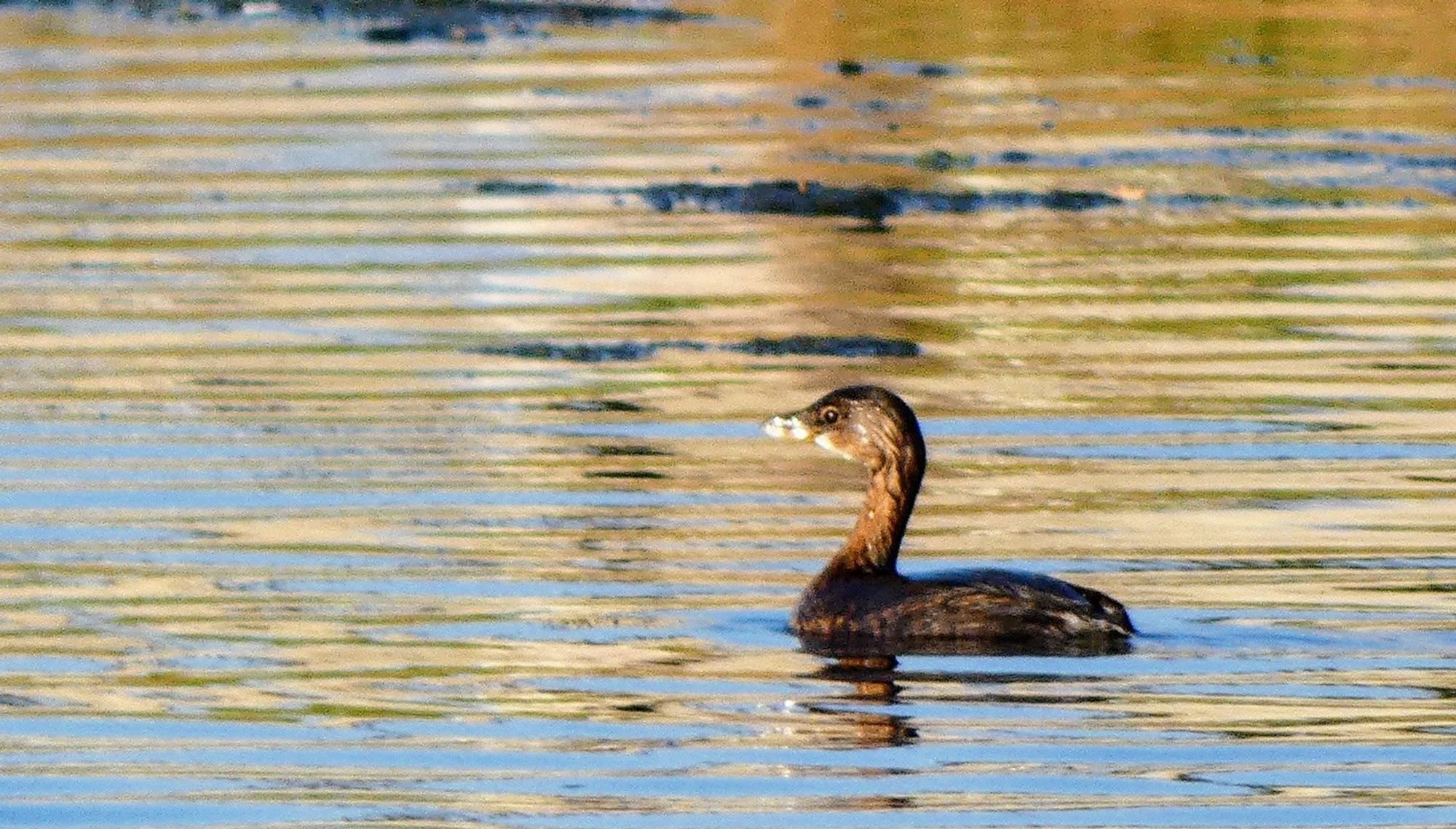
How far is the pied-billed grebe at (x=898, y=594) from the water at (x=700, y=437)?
15 cm

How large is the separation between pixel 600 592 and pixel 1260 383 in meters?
4.68

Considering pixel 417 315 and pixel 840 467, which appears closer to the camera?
pixel 840 467

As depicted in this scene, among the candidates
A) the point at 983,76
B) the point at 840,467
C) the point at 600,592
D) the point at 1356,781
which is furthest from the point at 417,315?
the point at 983,76

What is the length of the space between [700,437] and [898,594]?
124 inches

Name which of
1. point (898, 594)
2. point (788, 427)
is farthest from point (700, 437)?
point (898, 594)

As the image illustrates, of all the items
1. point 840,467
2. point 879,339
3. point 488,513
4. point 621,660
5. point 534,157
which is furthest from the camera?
point 534,157

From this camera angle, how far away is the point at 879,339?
1695 centimetres

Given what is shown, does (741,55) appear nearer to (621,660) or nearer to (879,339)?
(879,339)

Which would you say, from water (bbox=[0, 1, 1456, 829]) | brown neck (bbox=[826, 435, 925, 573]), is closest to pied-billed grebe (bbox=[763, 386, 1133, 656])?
brown neck (bbox=[826, 435, 925, 573])

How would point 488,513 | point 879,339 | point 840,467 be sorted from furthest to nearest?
point 879,339
point 840,467
point 488,513

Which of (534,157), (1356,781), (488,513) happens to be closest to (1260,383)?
(488,513)

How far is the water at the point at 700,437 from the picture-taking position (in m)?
9.23

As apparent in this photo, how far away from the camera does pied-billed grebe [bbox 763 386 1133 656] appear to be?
10.5 metres

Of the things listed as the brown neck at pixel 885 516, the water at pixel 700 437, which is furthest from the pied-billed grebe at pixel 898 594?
the water at pixel 700 437
